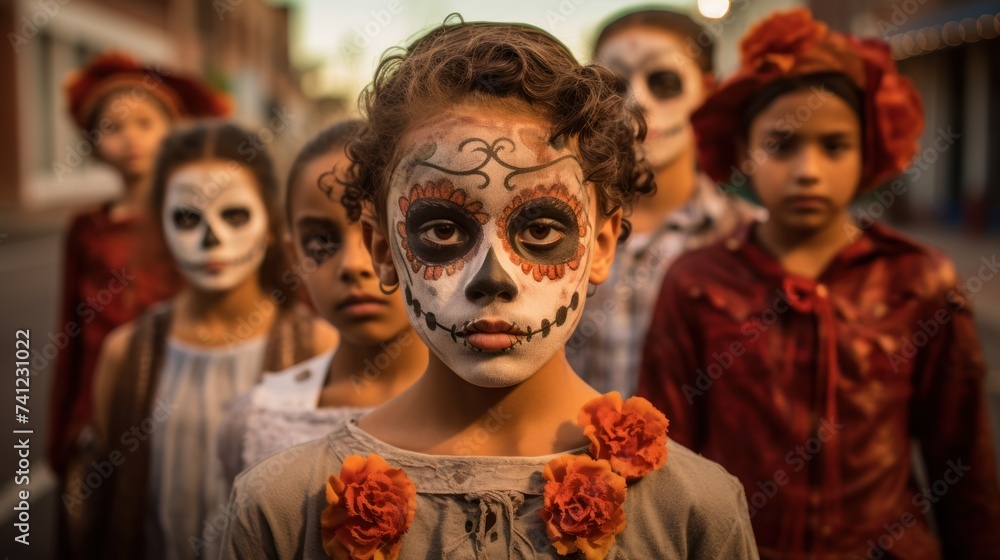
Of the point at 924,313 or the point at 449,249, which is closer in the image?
the point at 449,249

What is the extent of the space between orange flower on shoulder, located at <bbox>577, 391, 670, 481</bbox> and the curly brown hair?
46 centimetres

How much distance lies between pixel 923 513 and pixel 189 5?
37514mm

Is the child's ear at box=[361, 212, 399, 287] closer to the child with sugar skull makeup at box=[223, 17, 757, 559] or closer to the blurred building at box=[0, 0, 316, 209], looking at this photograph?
the child with sugar skull makeup at box=[223, 17, 757, 559]

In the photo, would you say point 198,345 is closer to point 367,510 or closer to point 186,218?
point 186,218

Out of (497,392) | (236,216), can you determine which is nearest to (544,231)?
(497,392)

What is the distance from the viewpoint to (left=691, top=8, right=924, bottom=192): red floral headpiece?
3.31m

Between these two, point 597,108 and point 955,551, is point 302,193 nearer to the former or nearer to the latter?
point 597,108

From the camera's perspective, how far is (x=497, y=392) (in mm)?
2125

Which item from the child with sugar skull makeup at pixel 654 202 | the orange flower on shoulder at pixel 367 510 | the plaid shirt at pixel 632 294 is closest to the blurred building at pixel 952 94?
the child with sugar skull makeup at pixel 654 202

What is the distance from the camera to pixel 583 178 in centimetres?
207

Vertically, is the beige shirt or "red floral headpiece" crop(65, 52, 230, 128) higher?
"red floral headpiece" crop(65, 52, 230, 128)

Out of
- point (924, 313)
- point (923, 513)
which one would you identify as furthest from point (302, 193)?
point (923, 513)

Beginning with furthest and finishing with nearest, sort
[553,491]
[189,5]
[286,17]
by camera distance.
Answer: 1. [286,17]
2. [189,5]
3. [553,491]

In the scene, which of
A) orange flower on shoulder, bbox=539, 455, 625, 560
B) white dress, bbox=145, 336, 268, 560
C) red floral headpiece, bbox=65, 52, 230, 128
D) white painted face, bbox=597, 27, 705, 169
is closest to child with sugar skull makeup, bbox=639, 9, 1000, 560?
white painted face, bbox=597, 27, 705, 169
